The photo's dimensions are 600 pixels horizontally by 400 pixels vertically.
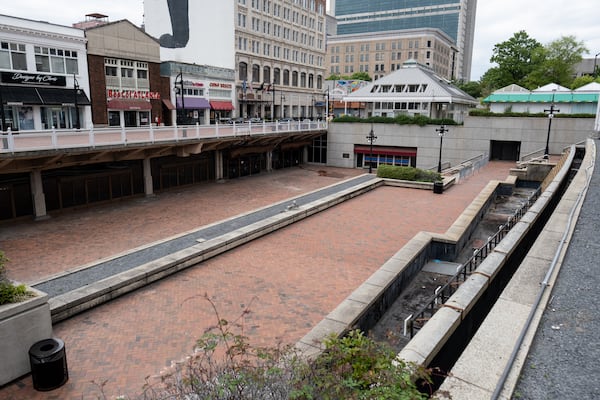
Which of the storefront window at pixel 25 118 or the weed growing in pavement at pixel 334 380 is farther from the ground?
the storefront window at pixel 25 118

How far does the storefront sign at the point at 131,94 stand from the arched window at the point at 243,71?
17.3 meters

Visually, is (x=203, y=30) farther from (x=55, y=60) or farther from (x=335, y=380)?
(x=335, y=380)

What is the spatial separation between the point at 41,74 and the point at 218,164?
14022 mm

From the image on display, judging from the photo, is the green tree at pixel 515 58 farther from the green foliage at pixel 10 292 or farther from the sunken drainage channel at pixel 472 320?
the green foliage at pixel 10 292

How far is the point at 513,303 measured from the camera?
22.2ft

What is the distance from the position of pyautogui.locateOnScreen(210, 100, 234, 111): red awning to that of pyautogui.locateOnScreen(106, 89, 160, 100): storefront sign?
29.4 ft

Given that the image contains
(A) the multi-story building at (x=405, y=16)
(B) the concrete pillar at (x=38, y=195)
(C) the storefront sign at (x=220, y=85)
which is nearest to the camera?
(B) the concrete pillar at (x=38, y=195)

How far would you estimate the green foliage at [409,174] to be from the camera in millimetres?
27734

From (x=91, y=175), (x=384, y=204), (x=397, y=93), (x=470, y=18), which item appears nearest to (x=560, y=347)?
(x=384, y=204)

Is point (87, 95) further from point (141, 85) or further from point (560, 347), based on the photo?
point (560, 347)

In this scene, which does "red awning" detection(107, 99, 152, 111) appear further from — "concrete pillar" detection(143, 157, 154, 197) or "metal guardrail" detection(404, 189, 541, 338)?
"metal guardrail" detection(404, 189, 541, 338)

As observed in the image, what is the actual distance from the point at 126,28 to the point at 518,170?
107 feet

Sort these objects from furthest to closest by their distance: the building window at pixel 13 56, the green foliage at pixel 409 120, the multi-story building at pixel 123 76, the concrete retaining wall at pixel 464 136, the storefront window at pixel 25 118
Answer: the green foliage at pixel 409 120, the concrete retaining wall at pixel 464 136, the multi-story building at pixel 123 76, the storefront window at pixel 25 118, the building window at pixel 13 56

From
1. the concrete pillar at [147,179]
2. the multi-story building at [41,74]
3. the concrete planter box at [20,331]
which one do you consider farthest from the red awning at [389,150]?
the concrete planter box at [20,331]
